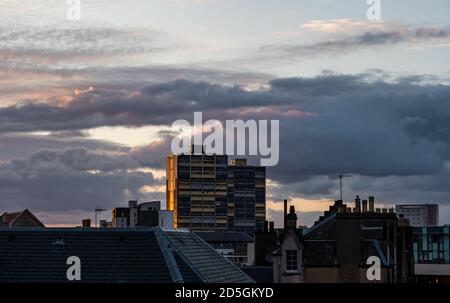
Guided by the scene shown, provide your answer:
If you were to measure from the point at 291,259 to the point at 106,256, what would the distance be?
912 inches

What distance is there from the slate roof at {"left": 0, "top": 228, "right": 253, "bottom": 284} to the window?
14.6 meters

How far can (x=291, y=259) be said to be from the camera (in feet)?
228

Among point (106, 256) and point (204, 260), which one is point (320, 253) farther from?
point (106, 256)

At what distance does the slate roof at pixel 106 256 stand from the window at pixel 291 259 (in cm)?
1458

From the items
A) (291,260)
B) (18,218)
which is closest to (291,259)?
(291,260)

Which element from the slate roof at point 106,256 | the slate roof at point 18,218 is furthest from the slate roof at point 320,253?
the slate roof at point 18,218

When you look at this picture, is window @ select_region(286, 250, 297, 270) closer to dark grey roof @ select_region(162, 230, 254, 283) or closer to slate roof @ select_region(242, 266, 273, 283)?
slate roof @ select_region(242, 266, 273, 283)

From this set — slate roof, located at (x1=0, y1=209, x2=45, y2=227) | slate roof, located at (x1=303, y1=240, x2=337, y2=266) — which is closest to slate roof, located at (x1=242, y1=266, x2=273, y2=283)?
slate roof, located at (x1=303, y1=240, x2=337, y2=266)

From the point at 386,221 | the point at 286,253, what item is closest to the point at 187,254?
the point at 286,253

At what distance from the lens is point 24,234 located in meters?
54.1

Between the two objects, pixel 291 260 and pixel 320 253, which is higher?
pixel 320 253
